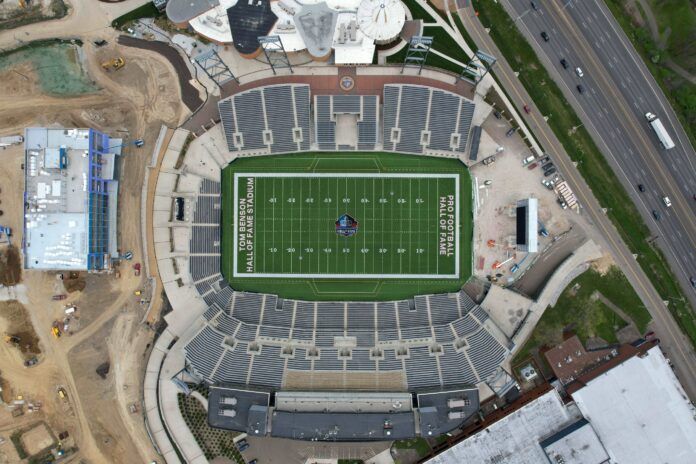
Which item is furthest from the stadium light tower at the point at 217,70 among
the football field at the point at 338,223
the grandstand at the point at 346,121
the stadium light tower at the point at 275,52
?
the football field at the point at 338,223

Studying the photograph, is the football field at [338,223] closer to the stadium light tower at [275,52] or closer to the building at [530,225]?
the building at [530,225]

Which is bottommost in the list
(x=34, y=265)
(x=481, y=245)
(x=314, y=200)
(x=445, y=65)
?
(x=481, y=245)

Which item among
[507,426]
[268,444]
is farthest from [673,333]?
[268,444]

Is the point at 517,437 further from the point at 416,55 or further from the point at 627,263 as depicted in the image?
the point at 416,55

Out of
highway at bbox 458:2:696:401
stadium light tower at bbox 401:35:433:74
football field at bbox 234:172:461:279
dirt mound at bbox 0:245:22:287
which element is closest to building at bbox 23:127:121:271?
dirt mound at bbox 0:245:22:287

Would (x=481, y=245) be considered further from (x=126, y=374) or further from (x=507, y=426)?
(x=126, y=374)

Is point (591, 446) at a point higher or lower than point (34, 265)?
lower

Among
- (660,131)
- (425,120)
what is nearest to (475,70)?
(425,120)
